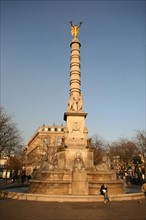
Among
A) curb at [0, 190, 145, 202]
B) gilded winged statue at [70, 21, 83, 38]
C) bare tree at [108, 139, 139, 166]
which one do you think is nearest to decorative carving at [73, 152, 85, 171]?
curb at [0, 190, 145, 202]

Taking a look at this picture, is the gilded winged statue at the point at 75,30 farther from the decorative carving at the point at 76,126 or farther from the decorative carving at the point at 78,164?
the decorative carving at the point at 78,164

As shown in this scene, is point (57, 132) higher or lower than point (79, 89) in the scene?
lower

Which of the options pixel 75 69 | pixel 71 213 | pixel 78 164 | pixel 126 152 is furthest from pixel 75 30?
pixel 126 152

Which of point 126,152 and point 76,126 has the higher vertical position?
point 76,126

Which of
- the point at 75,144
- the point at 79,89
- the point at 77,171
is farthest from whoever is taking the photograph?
the point at 79,89

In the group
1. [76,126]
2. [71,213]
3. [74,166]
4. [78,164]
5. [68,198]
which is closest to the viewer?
[71,213]

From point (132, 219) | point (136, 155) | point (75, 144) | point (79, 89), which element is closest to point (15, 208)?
point (132, 219)

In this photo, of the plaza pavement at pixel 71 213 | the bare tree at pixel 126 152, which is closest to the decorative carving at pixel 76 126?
the plaza pavement at pixel 71 213

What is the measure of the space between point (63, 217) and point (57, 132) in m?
59.2

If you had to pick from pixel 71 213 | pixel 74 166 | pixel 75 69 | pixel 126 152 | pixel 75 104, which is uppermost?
pixel 75 69

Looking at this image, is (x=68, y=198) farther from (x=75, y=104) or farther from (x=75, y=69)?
(x=75, y=69)

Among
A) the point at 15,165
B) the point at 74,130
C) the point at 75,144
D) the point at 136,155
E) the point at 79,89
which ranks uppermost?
the point at 79,89

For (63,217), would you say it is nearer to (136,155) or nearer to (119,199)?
(119,199)

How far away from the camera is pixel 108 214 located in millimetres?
→ 9039
